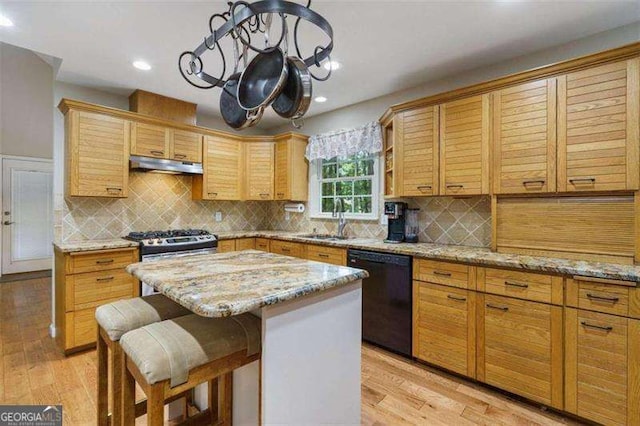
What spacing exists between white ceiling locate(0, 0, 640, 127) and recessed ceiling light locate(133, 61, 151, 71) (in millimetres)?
50

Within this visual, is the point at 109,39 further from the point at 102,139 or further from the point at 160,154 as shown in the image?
the point at 160,154

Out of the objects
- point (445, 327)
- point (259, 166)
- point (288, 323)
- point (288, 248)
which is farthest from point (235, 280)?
point (259, 166)

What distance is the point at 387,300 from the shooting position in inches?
103

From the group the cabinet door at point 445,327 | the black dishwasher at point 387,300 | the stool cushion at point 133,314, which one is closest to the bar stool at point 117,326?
the stool cushion at point 133,314

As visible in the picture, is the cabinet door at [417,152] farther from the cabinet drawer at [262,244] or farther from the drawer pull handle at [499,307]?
the cabinet drawer at [262,244]

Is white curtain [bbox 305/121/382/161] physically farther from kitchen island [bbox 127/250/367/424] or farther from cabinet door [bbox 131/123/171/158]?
kitchen island [bbox 127/250/367/424]

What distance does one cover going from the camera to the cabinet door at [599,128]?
182 cm

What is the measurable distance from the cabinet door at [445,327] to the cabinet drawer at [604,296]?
569 millimetres

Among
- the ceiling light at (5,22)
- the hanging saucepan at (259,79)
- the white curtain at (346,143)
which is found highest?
the ceiling light at (5,22)

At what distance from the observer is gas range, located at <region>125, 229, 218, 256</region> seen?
289 centimetres

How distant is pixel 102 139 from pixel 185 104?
38.9 inches

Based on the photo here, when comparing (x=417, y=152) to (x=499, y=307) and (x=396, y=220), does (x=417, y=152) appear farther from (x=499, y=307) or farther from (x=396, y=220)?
(x=499, y=307)

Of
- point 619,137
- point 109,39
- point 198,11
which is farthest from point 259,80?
point 619,137

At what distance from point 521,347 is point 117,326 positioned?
230 cm
